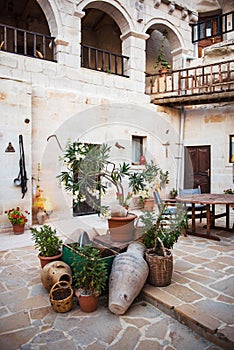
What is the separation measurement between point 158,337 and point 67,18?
23.8 feet

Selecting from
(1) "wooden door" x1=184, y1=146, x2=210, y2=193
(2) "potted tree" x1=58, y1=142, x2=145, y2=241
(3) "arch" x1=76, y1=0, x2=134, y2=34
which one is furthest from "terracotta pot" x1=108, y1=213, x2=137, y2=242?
(3) "arch" x1=76, y1=0, x2=134, y2=34

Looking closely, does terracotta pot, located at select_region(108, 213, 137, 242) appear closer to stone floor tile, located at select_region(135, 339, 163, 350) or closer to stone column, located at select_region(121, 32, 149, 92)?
stone floor tile, located at select_region(135, 339, 163, 350)

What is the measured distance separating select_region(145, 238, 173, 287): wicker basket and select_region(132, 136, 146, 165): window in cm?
556

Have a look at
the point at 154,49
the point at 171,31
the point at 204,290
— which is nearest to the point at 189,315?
the point at 204,290

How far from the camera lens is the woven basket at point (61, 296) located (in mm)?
2562

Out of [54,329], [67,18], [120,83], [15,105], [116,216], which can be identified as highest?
[67,18]

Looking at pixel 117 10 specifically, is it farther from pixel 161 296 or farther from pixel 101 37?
pixel 161 296

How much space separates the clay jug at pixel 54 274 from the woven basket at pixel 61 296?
0.06 metres

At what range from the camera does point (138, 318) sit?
248 centimetres

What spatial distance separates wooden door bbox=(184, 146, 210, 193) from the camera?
29.2 feet

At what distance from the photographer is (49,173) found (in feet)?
20.8

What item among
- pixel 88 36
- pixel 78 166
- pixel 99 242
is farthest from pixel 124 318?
pixel 88 36

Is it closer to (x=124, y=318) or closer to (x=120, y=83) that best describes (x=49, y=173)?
(x=120, y=83)

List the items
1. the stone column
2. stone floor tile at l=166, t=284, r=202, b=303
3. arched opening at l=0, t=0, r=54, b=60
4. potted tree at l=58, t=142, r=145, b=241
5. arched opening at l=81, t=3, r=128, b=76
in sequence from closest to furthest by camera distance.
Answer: stone floor tile at l=166, t=284, r=202, b=303, potted tree at l=58, t=142, r=145, b=241, the stone column, arched opening at l=0, t=0, r=54, b=60, arched opening at l=81, t=3, r=128, b=76
